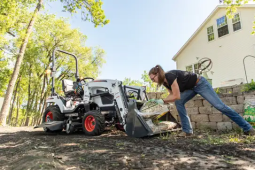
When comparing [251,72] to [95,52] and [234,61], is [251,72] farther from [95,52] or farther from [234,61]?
[95,52]

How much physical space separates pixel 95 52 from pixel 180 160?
26130 mm

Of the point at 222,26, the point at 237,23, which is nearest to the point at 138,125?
the point at 237,23

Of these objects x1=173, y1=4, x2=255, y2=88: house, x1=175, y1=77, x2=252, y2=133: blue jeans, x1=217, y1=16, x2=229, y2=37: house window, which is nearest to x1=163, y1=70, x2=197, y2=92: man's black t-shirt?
x1=175, y1=77, x2=252, y2=133: blue jeans

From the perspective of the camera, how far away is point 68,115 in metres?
5.65

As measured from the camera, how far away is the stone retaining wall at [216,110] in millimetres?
4477

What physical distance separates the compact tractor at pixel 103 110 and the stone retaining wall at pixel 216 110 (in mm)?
923

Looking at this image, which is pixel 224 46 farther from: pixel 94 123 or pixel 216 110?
pixel 94 123

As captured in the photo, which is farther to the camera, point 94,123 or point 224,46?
point 224,46

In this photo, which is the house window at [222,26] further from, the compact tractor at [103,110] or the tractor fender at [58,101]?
the tractor fender at [58,101]

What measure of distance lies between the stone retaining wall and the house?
18.8 feet

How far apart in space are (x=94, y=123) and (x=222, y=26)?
12.4 metres

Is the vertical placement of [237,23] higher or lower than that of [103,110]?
higher

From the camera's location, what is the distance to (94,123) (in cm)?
470

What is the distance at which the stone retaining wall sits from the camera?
4477 millimetres
